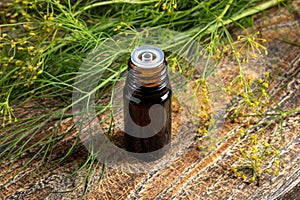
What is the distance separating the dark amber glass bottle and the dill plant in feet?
0.30

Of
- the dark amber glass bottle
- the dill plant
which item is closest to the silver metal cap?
the dark amber glass bottle

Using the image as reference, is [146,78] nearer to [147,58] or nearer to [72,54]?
[147,58]

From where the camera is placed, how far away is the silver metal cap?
1.08 meters

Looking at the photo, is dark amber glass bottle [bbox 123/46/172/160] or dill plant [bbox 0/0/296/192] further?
dill plant [bbox 0/0/296/192]

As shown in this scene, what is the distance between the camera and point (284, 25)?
5.09 feet

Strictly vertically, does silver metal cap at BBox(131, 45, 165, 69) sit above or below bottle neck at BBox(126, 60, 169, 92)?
above

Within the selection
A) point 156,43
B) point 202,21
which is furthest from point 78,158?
point 202,21

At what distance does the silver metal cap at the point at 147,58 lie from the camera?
108cm

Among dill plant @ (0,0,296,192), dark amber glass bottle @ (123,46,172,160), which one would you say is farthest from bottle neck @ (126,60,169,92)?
dill plant @ (0,0,296,192)

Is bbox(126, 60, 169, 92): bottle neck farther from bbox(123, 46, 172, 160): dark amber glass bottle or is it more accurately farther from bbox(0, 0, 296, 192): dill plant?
bbox(0, 0, 296, 192): dill plant

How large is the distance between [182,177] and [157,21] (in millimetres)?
448

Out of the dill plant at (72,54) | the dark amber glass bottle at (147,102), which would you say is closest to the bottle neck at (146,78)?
the dark amber glass bottle at (147,102)

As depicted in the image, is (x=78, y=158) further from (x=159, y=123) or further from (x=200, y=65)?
(x=200, y=65)

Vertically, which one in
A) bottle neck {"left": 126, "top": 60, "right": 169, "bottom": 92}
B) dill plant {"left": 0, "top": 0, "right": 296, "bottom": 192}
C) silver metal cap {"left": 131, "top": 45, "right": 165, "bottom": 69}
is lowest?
dill plant {"left": 0, "top": 0, "right": 296, "bottom": 192}
